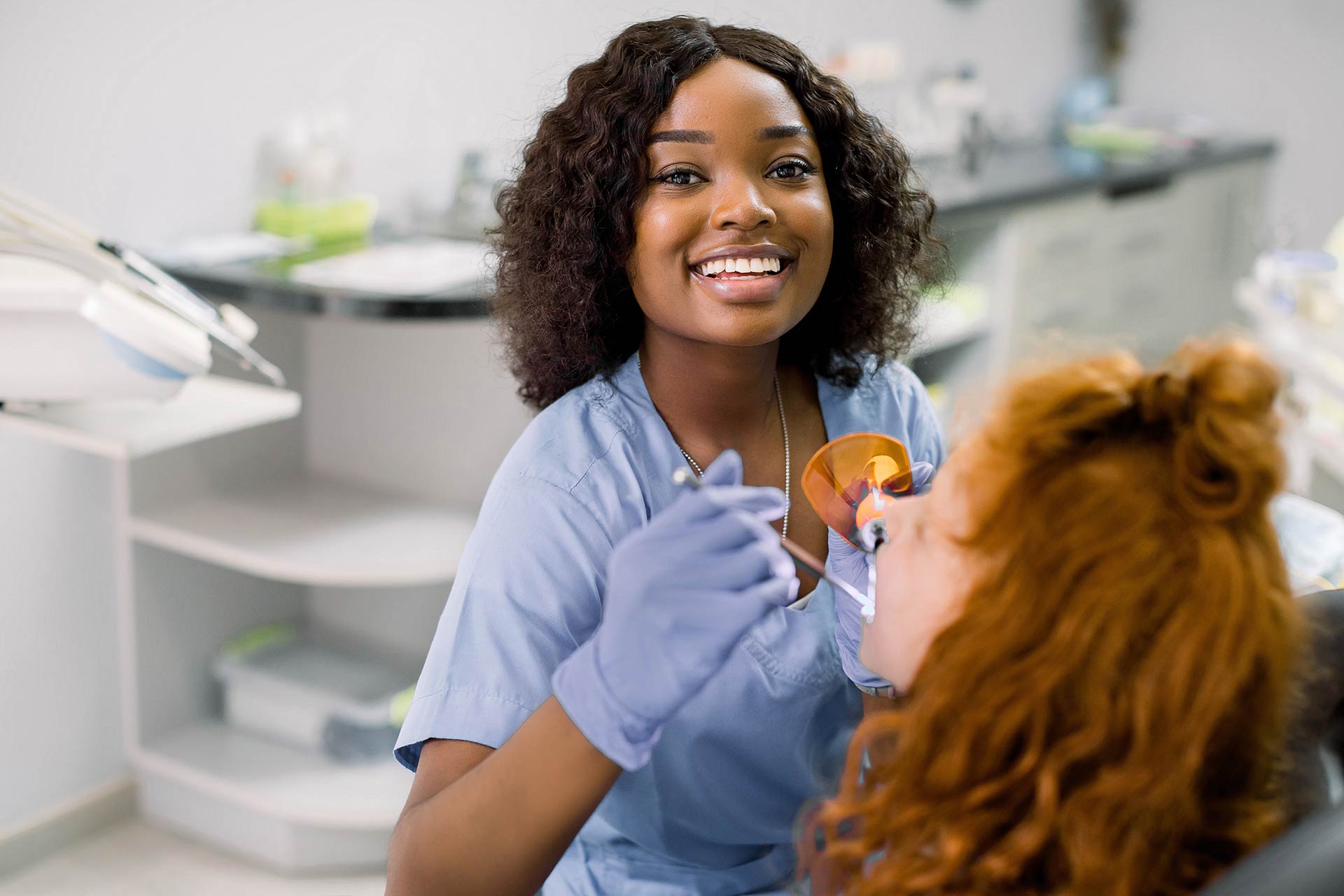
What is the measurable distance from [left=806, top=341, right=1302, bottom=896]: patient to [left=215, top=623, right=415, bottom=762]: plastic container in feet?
5.27

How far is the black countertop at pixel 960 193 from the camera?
2041 millimetres

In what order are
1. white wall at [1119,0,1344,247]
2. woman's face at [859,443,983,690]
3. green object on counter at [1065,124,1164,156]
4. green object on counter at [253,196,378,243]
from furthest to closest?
white wall at [1119,0,1344,247] < green object on counter at [1065,124,1164,156] < green object on counter at [253,196,378,243] < woman's face at [859,443,983,690]

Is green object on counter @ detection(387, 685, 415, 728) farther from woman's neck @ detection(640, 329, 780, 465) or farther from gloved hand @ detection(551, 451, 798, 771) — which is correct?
gloved hand @ detection(551, 451, 798, 771)

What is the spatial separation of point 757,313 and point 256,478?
1571 mm

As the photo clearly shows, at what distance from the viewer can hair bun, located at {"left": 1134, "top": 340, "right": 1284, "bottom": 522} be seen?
761mm

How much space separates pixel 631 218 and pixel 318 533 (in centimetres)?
120

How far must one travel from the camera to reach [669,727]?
120 cm

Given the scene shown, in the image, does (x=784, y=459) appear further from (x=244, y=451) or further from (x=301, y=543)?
(x=244, y=451)

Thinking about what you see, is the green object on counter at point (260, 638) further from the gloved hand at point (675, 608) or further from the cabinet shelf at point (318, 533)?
the gloved hand at point (675, 608)

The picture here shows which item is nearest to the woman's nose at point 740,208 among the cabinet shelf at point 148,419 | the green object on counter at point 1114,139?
the cabinet shelf at point 148,419

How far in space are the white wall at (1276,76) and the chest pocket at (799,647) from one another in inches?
171

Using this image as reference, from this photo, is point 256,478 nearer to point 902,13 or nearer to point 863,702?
point 863,702

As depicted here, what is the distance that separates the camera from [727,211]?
1.19m

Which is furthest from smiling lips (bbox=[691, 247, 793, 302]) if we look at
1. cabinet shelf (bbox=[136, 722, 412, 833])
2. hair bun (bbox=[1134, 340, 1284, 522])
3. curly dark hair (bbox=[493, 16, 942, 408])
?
cabinet shelf (bbox=[136, 722, 412, 833])
